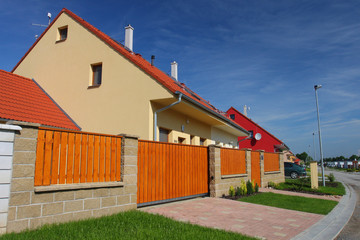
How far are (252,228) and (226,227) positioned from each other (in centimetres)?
60

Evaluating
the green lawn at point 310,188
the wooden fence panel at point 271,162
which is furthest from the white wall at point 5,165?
the wooden fence panel at point 271,162

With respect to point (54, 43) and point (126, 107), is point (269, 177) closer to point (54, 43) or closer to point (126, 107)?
point (126, 107)

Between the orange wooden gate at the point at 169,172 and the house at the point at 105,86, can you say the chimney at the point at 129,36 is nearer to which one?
the house at the point at 105,86

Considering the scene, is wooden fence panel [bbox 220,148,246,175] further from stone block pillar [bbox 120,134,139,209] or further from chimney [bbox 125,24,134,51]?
chimney [bbox 125,24,134,51]

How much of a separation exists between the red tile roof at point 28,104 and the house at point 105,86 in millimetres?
547

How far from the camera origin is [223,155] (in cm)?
1100

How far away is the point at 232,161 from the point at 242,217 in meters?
4.96

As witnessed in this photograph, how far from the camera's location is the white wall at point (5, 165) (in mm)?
4418

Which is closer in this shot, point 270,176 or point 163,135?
point 163,135

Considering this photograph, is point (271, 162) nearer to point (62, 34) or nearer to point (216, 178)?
point (216, 178)

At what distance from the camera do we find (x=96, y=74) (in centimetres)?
1236

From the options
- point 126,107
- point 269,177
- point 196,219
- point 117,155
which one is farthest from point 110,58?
point 269,177

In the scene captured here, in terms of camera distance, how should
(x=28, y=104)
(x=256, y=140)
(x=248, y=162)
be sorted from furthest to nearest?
(x=256, y=140) < (x=248, y=162) < (x=28, y=104)

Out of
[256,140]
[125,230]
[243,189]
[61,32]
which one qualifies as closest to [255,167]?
[243,189]
